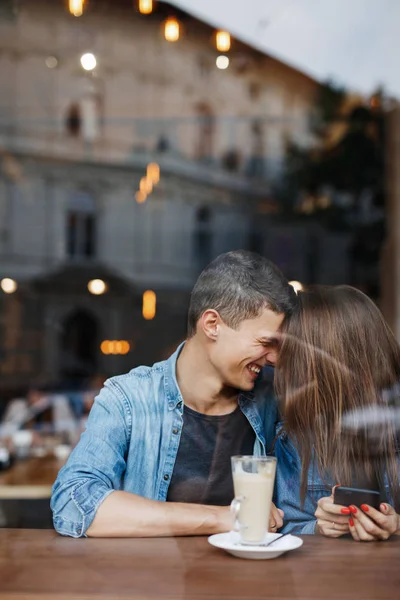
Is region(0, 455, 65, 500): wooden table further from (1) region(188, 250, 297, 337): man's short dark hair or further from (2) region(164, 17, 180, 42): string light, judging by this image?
(1) region(188, 250, 297, 337): man's short dark hair

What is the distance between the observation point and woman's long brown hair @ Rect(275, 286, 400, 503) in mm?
1669

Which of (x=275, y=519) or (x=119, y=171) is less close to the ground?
(x=119, y=171)

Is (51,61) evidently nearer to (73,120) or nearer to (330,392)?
(73,120)

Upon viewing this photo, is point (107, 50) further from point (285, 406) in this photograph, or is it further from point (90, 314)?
point (285, 406)

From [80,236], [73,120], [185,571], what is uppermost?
[73,120]

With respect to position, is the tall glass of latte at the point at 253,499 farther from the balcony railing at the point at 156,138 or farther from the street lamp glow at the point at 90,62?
the balcony railing at the point at 156,138

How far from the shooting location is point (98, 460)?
5.18ft

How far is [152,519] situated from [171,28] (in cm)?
209

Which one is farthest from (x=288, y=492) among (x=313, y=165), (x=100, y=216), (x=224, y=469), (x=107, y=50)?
(x=313, y=165)

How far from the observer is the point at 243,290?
5.38 feet

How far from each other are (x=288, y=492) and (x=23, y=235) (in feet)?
23.9

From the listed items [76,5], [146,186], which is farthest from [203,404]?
[76,5]

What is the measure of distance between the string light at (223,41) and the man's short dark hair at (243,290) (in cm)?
158

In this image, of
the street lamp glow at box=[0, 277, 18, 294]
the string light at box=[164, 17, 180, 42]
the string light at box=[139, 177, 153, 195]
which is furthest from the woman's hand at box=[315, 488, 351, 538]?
the street lamp glow at box=[0, 277, 18, 294]
